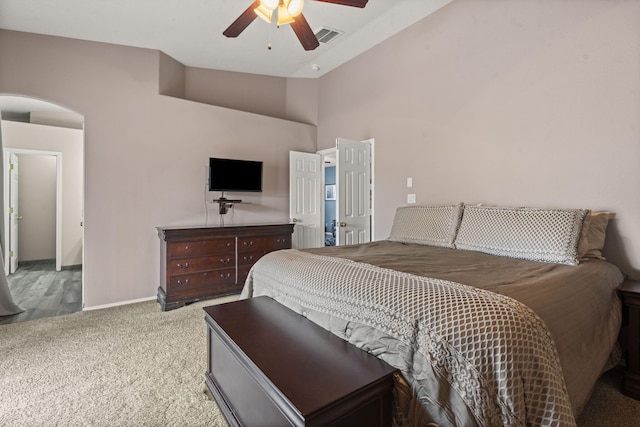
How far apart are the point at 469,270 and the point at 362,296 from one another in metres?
0.79

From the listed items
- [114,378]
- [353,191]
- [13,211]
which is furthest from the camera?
[13,211]

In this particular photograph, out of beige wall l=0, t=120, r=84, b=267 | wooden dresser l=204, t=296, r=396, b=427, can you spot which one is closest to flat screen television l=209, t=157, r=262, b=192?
wooden dresser l=204, t=296, r=396, b=427

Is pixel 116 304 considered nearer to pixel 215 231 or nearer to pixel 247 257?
pixel 215 231

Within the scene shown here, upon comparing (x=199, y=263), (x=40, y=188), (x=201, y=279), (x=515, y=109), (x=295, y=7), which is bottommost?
(x=201, y=279)

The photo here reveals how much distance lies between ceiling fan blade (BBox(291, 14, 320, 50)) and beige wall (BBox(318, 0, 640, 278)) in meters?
1.44

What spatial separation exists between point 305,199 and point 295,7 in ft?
9.29

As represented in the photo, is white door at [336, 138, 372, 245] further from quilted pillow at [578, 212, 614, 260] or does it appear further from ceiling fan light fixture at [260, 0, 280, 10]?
quilted pillow at [578, 212, 614, 260]

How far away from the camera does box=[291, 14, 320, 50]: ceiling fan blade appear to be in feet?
8.38

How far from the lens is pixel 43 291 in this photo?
4.06 meters

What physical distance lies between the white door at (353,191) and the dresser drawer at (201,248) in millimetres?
1377

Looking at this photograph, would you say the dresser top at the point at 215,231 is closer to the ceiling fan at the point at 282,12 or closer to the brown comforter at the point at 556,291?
the brown comforter at the point at 556,291

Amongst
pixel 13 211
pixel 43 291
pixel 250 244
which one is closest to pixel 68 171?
pixel 13 211

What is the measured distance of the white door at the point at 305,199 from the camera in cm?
471

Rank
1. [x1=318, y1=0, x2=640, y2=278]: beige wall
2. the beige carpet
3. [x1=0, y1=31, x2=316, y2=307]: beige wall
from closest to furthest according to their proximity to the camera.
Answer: the beige carpet → [x1=318, y1=0, x2=640, y2=278]: beige wall → [x1=0, y1=31, x2=316, y2=307]: beige wall
